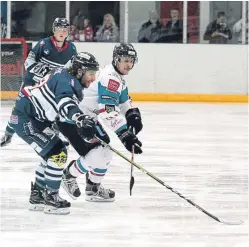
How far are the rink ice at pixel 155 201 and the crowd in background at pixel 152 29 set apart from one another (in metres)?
3.60

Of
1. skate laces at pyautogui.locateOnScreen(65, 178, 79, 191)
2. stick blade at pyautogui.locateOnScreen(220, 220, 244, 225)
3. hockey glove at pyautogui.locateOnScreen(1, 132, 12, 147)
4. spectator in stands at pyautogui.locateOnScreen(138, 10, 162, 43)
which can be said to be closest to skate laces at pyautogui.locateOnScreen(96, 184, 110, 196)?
skate laces at pyautogui.locateOnScreen(65, 178, 79, 191)

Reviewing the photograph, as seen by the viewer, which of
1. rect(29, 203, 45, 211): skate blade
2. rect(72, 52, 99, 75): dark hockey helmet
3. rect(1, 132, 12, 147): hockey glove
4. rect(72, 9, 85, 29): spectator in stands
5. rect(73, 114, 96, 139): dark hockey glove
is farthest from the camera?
rect(72, 9, 85, 29): spectator in stands

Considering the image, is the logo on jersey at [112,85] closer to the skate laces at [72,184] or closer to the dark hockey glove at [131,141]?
the dark hockey glove at [131,141]

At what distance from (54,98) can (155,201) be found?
887mm

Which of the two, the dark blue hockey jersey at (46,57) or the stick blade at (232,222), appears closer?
the stick blade at (232,222)

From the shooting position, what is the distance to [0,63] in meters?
11.4

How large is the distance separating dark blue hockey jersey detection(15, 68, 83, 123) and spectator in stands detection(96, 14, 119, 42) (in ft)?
23.7

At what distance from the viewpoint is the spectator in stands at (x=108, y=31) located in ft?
39.6

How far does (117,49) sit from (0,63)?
6542mm

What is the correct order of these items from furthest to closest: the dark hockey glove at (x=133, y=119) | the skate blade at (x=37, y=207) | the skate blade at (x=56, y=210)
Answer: the dark hockey glove at (x=133, y=119)
the skate blade at (x=37, y=207)
the skate blade at (x=56, y=210)

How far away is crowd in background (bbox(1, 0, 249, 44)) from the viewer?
39.6ft

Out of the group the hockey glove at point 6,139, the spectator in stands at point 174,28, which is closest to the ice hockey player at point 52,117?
the hockey glove at point 6,139

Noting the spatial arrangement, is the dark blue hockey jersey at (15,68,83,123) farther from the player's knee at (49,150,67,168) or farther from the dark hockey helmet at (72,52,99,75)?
the player's knee at (49,150,67,168)

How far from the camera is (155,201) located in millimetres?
5152
